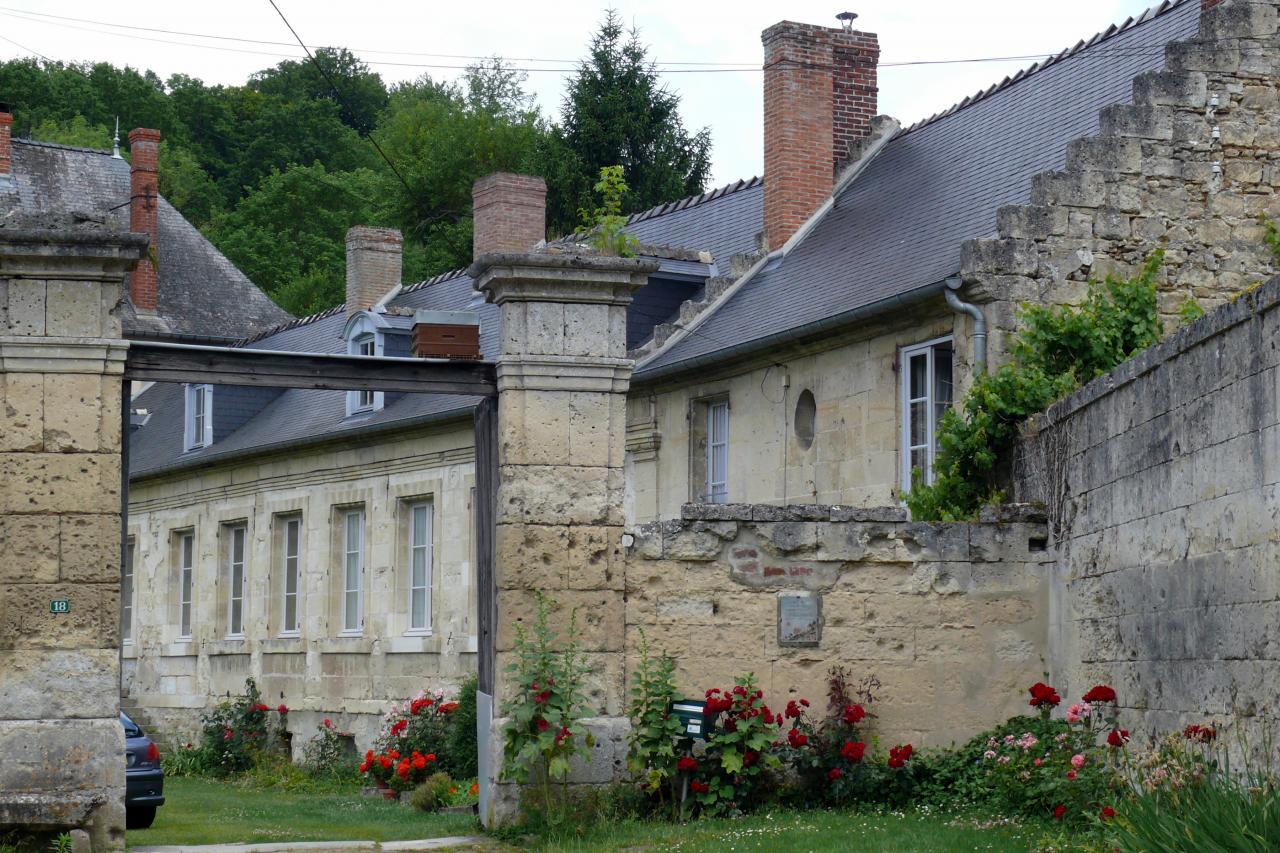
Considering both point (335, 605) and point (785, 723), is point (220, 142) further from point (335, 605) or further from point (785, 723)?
point (785, 723)

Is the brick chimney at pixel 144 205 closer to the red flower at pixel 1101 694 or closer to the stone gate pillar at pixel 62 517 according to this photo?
the stone gate pillar at pixel 62 517

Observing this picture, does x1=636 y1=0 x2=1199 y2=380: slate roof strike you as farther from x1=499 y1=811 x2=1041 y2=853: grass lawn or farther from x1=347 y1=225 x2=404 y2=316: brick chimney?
x1=347 y1=225 x2=404 y2=316: brick chimney

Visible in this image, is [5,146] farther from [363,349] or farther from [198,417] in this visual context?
[363,349]

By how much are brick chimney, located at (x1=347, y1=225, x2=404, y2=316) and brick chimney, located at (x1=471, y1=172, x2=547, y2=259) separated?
2516 millimetres

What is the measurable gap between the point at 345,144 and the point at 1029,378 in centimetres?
3747

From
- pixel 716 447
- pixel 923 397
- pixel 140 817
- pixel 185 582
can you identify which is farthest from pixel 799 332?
pixel 185 582

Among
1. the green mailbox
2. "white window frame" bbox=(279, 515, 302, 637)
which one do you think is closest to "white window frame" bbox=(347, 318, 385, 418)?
"white window frame" bbox=(279, 515, 302, 637)

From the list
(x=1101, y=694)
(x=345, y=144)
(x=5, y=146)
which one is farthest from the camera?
(x=345, y=144)

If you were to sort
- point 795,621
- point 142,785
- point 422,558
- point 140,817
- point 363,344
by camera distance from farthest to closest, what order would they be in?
point 363,344 → point 422,558 → point 140,817 → point 142,785 → point 795,621

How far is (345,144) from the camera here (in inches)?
1890

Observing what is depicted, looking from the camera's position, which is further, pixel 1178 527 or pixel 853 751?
pixel 853 751

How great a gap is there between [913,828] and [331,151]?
132 feet

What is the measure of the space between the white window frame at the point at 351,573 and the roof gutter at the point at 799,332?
4873mm

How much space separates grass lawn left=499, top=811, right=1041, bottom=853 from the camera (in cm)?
918
